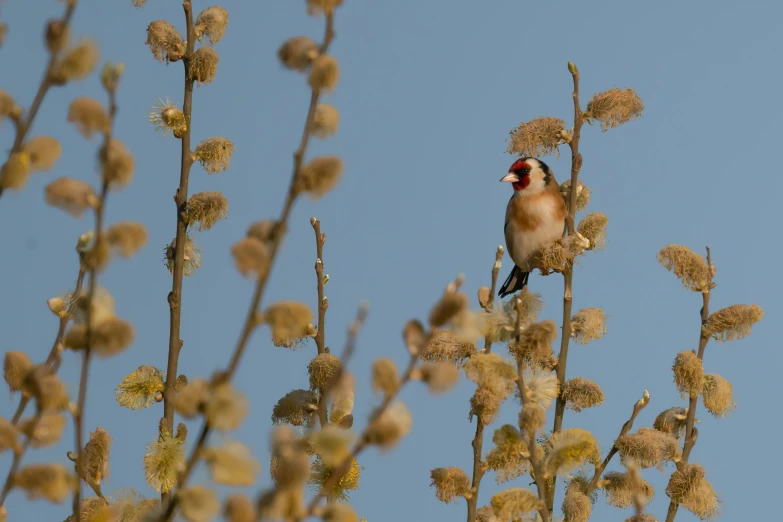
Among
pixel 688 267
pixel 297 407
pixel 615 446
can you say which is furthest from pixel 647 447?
pixel 297 407

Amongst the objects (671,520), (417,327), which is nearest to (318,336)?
(671,520)

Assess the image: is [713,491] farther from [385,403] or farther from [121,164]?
[121,164]

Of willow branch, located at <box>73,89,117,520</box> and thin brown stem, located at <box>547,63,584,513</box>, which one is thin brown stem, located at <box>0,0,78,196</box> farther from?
thin brown stem, located at <box>547,63,584,513</box>

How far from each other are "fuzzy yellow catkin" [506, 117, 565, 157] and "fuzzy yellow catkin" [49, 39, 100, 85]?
224cm

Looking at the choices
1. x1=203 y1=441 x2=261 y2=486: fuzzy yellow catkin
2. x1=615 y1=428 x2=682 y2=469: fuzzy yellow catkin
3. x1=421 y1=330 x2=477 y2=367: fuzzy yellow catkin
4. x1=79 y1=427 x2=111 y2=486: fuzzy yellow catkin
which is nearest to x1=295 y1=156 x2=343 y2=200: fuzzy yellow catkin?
x1=203 y1=441 x2=261 y2=486: fuzzy yellow catkin

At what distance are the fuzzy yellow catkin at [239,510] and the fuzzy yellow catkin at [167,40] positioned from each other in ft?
7.20

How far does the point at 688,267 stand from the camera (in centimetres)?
287

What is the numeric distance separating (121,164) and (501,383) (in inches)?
39.2

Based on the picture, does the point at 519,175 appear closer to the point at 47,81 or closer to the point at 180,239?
the point at 180,239

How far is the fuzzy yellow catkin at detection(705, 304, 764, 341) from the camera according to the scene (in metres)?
2.77

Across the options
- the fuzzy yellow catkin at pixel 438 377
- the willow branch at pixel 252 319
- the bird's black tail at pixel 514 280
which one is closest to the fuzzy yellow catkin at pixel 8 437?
the willow branch at pixel 252 319

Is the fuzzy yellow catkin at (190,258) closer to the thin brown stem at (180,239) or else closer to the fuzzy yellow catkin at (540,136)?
the thin brown stem at (180,239)

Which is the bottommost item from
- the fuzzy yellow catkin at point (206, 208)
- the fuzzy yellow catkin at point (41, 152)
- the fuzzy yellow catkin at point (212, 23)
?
the fuzzy yellow catkin at point (41, 152)

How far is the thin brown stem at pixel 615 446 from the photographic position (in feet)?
8.21
